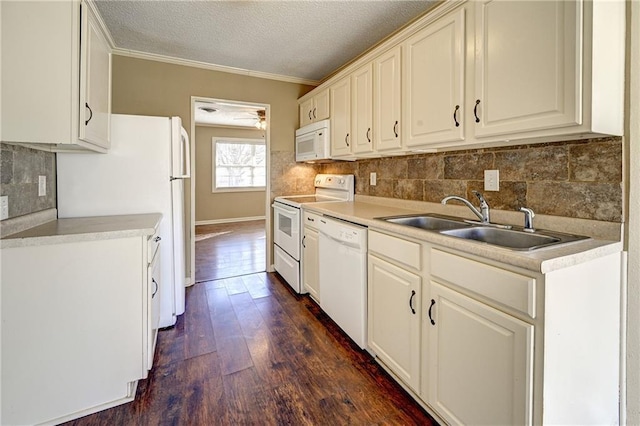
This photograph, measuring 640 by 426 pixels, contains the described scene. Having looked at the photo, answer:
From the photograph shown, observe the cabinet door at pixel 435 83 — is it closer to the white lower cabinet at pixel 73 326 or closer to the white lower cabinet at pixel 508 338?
the white lower cabinet at pixel 508 338

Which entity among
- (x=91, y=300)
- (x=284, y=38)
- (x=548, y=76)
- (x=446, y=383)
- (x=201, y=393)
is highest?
(x=284, y=38)

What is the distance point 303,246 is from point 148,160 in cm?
151

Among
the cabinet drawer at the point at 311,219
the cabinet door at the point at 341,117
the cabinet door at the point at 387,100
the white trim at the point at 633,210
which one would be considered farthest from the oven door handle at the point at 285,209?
the white trim at the point at 633,210

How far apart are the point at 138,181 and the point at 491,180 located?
8.04ft

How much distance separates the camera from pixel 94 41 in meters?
1.75

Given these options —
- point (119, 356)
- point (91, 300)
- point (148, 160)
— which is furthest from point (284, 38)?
point (119, 356)

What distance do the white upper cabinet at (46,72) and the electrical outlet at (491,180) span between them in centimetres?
228

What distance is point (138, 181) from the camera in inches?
90.4

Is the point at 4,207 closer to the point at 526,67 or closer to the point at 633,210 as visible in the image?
the point at 526,67

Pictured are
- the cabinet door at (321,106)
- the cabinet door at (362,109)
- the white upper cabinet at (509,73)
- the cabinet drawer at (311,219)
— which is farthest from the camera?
the cabinet door at (321,106)

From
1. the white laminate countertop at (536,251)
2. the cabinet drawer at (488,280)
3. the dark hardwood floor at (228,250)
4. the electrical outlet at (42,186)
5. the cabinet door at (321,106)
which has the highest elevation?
the cabinet door at (321,106)

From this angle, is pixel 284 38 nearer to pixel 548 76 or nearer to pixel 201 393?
pixel 548 76

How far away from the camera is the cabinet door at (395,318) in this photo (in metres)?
1.58

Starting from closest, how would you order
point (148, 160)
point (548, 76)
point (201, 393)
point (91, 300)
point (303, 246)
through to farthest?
point (548, 76)
point (91, 300)
point (201, 393)
point (148, 160)
point (303, 246)
